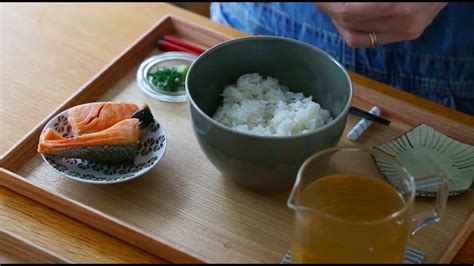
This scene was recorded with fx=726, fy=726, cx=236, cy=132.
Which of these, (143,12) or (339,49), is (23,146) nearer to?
(143,12)

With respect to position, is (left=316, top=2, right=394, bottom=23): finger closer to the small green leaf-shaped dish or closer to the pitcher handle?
the small green leaf-shaped dish

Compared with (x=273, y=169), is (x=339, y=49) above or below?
below

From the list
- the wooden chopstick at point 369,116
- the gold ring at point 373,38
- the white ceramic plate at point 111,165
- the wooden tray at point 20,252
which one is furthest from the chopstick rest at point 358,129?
the wooden tray at point 20,252

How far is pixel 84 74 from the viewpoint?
A: 1199 mm

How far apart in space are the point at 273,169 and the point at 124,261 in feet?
0.71

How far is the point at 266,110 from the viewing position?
1019 mm

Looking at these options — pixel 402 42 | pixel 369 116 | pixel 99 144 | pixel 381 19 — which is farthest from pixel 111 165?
pixel 402 42

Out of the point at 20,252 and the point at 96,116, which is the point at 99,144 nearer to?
the point at 96,116

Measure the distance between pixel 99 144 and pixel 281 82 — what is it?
293 millimetres

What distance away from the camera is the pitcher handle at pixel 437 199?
2.72 ft

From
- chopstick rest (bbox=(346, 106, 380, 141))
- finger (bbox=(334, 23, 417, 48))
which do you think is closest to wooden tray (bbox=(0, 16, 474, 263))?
chopstick rest (bbox=(346, 106, 380, 141))

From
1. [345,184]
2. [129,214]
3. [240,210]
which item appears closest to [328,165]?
[345,184]

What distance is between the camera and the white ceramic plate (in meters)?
0.97

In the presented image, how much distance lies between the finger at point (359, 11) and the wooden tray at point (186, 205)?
0.17 m
